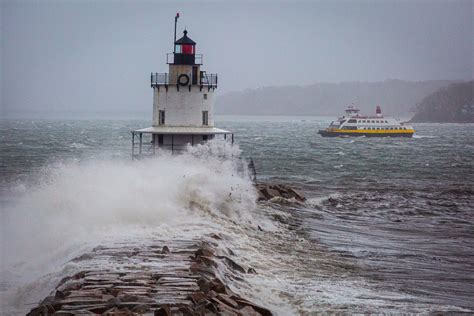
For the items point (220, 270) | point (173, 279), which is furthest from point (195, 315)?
point (220, 270)

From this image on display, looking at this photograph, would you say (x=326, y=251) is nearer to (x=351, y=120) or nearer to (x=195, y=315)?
(x=195, y=315)

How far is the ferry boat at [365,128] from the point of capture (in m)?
92.2

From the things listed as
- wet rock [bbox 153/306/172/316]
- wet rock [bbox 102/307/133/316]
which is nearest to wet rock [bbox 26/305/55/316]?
wet rock [bbox 102/307/133/316]

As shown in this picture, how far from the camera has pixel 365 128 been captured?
306 ft

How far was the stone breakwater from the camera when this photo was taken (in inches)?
387

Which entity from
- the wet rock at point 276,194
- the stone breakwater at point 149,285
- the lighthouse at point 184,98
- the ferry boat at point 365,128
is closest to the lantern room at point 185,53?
the lighthouse at point 184,98

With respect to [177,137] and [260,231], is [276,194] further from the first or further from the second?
[260,231]

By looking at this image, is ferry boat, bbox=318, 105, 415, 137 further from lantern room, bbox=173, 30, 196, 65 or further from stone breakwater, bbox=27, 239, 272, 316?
stone breakwater, bbox=27, 239, 272, 316

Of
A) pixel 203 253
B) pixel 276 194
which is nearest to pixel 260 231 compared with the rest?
pixel 203 253

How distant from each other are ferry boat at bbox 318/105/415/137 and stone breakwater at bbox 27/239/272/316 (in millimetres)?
79707

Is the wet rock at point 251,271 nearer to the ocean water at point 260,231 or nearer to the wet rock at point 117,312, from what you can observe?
the ocean water at point 260,231

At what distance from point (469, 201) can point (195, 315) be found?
68.7 feet

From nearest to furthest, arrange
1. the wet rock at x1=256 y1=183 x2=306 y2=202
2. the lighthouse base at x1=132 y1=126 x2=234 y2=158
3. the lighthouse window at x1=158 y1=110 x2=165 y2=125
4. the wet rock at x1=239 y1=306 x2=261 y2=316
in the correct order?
the wet rock at x1=239 y1=306 x2=261 y2=316
the wet rock at x1=256 y1=183 x2=306 y2=202
the lighthouse base at x1=132 y1=126 x2=234 y2=158
the lighthouse window at x1=158 y1=110 x2=165 y2=125

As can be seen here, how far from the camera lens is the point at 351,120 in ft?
310
